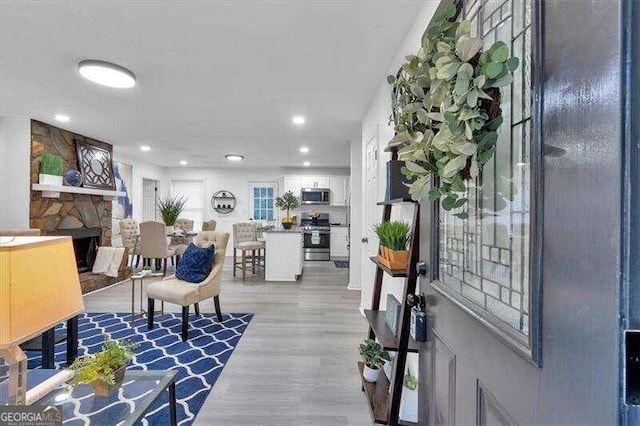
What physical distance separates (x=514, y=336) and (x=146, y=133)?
17.9ft

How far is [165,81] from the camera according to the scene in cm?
289

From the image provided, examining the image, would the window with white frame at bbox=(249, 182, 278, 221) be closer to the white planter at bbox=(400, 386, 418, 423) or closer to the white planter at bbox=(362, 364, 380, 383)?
the white planter at bbox=(362, 364, 380, 383)

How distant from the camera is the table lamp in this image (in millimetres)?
838

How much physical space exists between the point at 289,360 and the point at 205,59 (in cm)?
251

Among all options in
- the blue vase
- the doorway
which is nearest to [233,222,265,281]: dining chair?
the blue vase

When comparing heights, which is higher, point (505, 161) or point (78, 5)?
point (78, 5)

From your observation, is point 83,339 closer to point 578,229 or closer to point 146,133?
point 146,133

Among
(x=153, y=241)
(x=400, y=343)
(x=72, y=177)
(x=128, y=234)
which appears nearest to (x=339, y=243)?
(x=153, y=241)

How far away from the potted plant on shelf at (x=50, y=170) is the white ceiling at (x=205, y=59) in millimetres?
522

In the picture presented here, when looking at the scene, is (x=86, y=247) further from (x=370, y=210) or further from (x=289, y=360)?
(x=370, y=210)

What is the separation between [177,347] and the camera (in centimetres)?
289

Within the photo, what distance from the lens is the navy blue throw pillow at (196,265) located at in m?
3.31

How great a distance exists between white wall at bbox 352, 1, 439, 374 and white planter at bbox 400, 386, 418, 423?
16 cm

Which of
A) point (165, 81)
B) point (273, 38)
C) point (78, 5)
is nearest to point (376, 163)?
point (273, 38)
